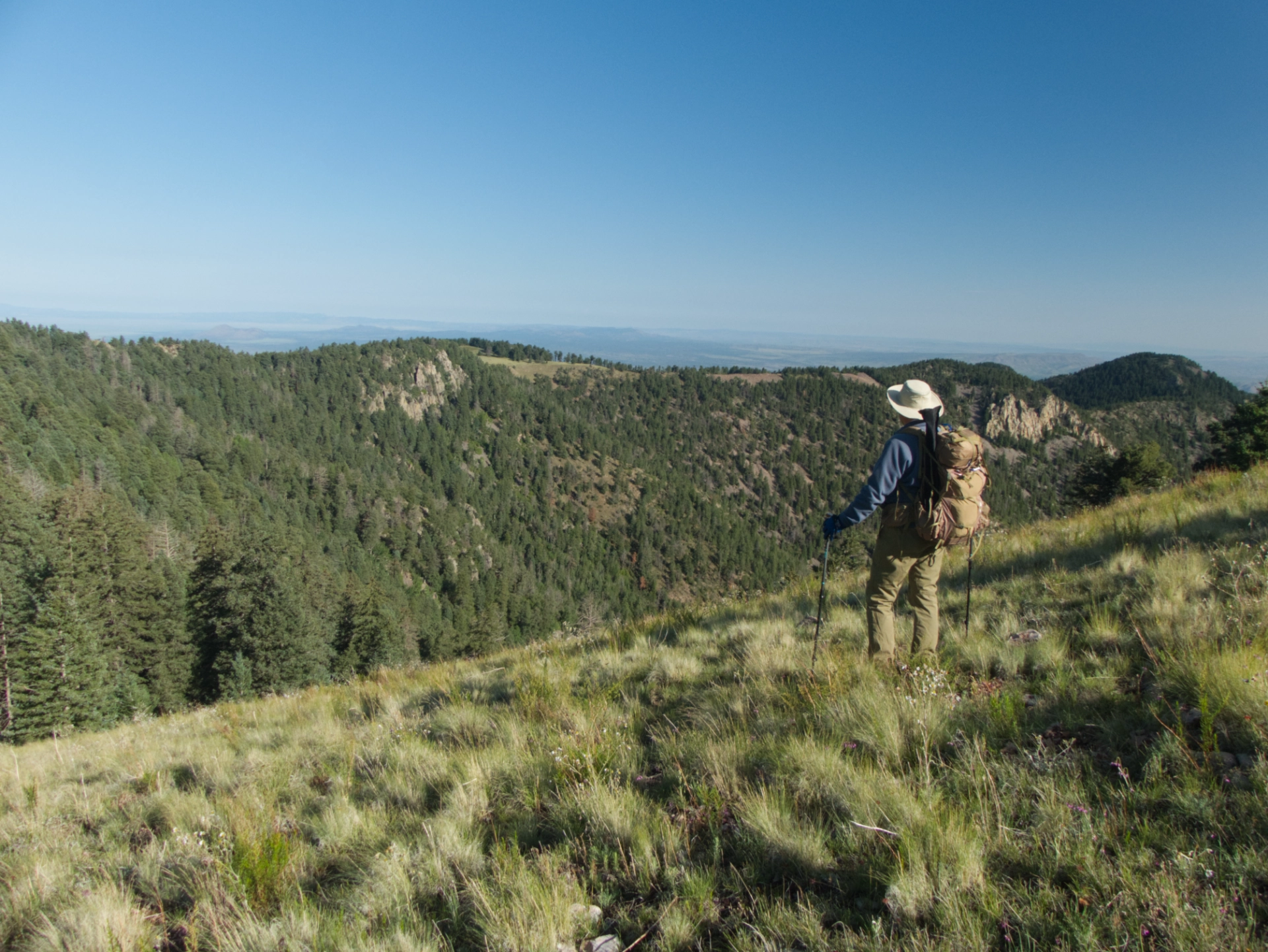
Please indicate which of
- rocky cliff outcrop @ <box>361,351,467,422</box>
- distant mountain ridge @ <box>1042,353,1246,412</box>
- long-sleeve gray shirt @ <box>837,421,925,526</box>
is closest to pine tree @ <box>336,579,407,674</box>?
long-sleeve gray shirt @ <box>837,421,925,526</box>

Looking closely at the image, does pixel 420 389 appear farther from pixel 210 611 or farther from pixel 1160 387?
pixel 1160 387

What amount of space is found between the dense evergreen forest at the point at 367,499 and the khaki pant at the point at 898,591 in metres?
5.93

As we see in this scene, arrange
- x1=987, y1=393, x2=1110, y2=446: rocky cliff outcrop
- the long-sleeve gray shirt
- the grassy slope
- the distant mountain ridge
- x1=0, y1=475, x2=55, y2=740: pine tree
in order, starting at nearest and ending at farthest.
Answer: the grassy slope, the long-sleeve gray shirt, x1=0, y1=475, x2=55, y2=740: pine tree, x1=987, y1=393, x2=1110, y2=446: rocky cliff outcrop, the distant mountain ridge

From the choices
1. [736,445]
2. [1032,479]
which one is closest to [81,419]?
[736,445]

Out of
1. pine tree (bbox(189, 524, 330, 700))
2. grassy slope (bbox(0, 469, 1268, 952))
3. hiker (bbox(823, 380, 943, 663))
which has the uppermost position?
hiker (bbox(823, 380, 943, 663))

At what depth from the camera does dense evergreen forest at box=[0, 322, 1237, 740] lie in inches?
1101

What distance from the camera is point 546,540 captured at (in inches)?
4926

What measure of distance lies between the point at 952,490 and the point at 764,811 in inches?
106

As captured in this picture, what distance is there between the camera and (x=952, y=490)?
4.05 meters

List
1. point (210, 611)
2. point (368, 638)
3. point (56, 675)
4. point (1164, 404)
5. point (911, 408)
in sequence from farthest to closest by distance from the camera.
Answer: point (1164, 404) < point (368, 638) < point (210, 611) < point (56, 675) < point (911, 408)

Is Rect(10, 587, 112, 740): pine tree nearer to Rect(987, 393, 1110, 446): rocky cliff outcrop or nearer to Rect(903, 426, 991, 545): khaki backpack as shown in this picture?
Rect(903, 426, 991, 545): khaki backpack

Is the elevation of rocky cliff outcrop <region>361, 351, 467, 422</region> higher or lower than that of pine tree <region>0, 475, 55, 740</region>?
higher

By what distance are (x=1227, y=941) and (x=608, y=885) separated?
6.86 feet

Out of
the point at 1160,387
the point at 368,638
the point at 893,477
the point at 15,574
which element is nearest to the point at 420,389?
the point at 368,638
